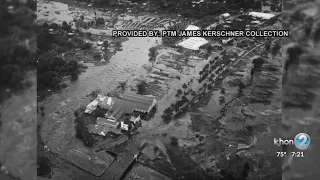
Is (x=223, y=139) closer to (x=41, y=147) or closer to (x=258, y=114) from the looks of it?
(x=258, y=114)

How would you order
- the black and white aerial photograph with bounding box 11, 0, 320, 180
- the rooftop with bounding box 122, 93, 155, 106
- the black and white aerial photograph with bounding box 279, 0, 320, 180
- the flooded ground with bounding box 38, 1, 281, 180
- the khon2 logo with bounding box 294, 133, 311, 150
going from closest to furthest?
the khon2 logo with bounding box 294, 133, 311, 150
the black and white aerial photograph with bounding box 279, 0, 320, 180
the black and white aerial photograph with bounding box 11, 0, 320, 180
the flooded ground with bounding box 38, 1, 281, 180
the rooftop with bounding box 122, 93, 155, 106

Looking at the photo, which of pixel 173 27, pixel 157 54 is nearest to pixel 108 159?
pixel 157 54

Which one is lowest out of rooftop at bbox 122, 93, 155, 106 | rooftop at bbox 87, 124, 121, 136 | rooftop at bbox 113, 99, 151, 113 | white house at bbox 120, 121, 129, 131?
rooftop at bbox 87, 124, 121, 136

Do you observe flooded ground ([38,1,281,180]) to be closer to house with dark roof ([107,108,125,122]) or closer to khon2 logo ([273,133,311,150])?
house with dark roof ([107,108,125,122])

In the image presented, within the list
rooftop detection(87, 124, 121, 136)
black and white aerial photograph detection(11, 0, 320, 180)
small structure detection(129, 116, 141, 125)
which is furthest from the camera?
small structure detection(129, 116, 141, 125)

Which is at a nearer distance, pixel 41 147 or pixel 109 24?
pixel 41 147

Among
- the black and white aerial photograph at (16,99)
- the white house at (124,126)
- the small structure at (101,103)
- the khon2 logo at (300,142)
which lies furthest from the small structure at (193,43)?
the khon2 logo at (300,142)

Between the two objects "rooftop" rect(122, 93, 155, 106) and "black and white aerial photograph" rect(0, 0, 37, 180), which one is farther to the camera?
"rooftop" rect(122, 93, 155, 106)

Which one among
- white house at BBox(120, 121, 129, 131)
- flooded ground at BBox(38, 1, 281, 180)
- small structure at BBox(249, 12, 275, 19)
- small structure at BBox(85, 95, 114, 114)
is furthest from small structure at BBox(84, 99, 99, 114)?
small structure at BBox(249, 12, 275, 19)

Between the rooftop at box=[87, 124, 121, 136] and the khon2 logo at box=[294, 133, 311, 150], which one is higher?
the khon2 logo at box=[294, 133, 311, 150]
